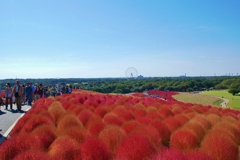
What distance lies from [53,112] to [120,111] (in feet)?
7.72

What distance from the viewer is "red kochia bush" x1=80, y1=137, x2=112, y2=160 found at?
4090 mm

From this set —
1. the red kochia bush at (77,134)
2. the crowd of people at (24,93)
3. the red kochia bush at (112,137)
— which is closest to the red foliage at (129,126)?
the red kochia bush at (112,137)

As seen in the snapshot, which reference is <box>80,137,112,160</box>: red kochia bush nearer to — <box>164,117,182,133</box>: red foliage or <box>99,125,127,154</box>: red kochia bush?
<box>99,125,127,154</box>: red kochia bush

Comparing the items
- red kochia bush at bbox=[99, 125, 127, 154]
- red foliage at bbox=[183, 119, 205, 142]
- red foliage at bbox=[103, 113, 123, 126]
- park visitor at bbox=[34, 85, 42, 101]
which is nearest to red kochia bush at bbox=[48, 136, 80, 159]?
red kochia bush at bbox=[99, 125, 127, 154]

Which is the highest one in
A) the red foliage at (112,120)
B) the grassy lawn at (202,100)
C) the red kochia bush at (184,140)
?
the red foliage at (112,120)

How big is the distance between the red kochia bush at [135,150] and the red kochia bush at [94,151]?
0.72 ft

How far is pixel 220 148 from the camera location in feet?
15.3

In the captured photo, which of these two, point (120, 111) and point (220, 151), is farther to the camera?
point (120, 111)

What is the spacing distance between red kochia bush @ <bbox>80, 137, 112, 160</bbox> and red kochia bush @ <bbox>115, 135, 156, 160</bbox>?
8.7 inches

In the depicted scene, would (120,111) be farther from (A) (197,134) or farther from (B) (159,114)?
(A) (197,134)

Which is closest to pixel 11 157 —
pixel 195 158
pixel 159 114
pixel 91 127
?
pixel 91 127

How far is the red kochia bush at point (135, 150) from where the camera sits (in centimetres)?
403

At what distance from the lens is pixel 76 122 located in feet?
22.3

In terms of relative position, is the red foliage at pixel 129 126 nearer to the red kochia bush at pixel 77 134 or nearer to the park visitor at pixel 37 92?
the red kochia bush at pixel 77 134
